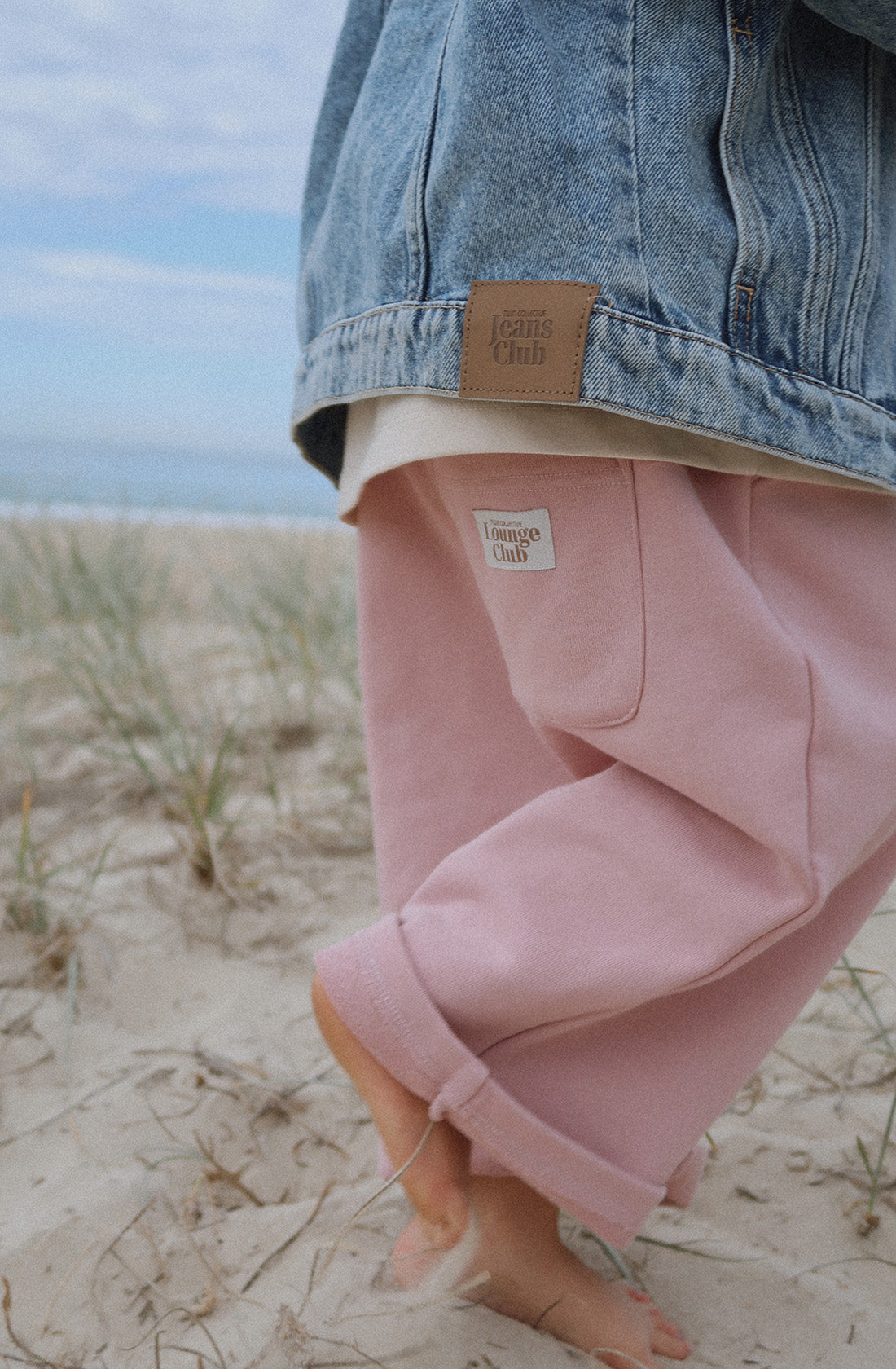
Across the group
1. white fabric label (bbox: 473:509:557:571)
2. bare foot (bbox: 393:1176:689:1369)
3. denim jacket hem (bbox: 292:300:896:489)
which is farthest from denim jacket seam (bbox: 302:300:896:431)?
bare foot (bbox: 393:1176:689:1369)

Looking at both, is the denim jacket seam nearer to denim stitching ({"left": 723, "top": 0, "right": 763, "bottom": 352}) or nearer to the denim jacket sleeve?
denim stitching ({"left": 723, "top": 0, "right": 763, "bottom": 352})

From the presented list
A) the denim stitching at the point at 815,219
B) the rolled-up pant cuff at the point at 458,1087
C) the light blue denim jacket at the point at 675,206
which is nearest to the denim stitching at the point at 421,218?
the light blue denim jacket at the point at 675,206

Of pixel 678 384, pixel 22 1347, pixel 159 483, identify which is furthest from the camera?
pixel 159 483

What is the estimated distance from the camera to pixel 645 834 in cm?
75

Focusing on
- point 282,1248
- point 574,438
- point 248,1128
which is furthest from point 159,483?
point 574,438

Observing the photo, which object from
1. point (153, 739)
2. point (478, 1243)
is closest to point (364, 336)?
point (478, 1243)

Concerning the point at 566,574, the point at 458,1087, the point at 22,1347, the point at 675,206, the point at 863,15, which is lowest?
the point at 22,1347

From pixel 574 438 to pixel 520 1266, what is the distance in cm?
66

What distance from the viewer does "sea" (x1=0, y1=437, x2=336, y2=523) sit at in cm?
309

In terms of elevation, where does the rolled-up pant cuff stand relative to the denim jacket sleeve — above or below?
below

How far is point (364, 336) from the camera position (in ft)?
2.60

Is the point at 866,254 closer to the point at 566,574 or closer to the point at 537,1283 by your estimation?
the point at 566,574

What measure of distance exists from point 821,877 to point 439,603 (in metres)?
0.41

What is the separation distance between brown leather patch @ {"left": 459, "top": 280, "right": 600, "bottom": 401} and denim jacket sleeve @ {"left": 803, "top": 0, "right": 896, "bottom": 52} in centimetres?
24
